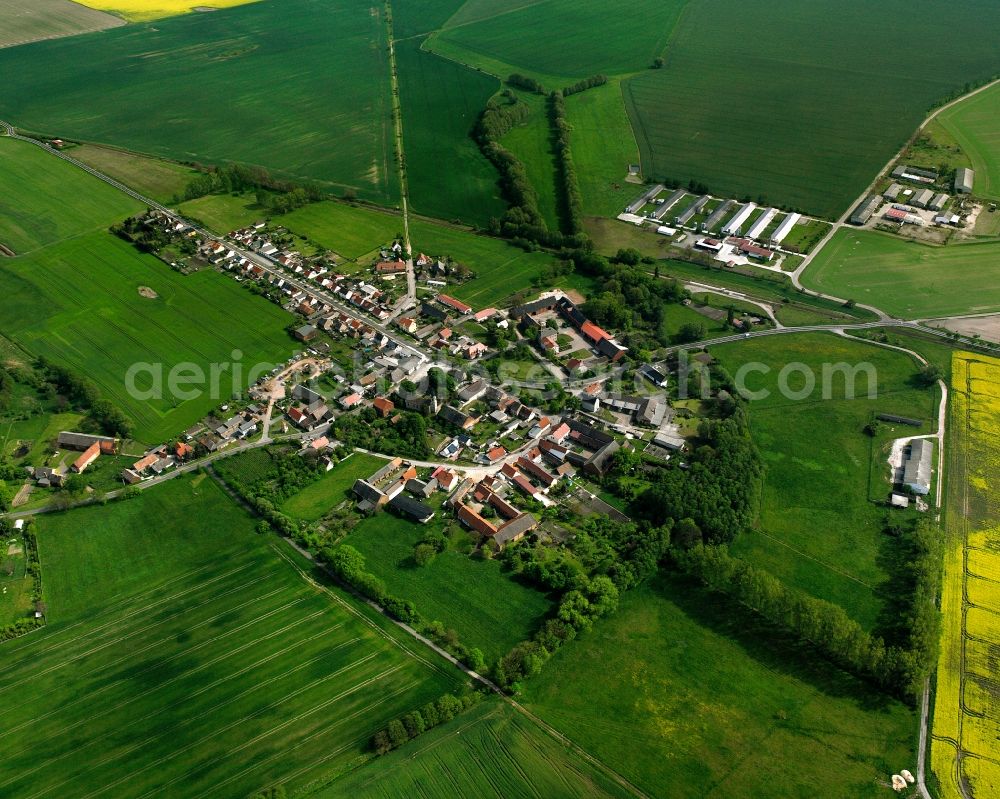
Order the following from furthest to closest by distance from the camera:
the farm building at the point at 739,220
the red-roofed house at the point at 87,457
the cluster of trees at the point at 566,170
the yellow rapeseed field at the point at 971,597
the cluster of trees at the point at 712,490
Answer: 1. the cluster of trees at the point at 566,170
2. the farm building at the point at 739,220
3. the red-roofed house at the point at 87,457
4. the cluster of trees at the point at 712,490
5. the yellow rapeseed field at the point at 971,597

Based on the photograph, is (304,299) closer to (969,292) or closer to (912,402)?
(912,402)

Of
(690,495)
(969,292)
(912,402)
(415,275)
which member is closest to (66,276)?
(415,275)

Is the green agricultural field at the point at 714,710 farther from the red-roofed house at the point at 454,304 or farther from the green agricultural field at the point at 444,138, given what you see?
the green agricultural field at the point at 444,138

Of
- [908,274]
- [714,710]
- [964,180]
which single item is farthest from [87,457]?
[964,180]

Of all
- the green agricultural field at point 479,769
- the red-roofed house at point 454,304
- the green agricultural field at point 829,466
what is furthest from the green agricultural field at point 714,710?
the red-roofed house at point 454,304

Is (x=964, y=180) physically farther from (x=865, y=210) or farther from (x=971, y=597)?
(x=971, y=597)

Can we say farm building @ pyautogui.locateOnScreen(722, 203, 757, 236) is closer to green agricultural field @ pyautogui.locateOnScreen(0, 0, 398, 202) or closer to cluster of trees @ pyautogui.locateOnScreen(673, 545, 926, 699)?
green agricultural field @ pyautogui.locateOnScreen(0, 0, 398, 202)
